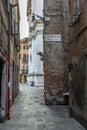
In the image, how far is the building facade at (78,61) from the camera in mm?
10477

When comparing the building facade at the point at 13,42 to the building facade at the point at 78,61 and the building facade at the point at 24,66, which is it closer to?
the building facade at the point at 78,61

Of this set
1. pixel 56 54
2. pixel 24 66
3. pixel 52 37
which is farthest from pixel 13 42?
pixel 24 66

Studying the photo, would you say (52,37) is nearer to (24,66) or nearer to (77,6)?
(77,6)

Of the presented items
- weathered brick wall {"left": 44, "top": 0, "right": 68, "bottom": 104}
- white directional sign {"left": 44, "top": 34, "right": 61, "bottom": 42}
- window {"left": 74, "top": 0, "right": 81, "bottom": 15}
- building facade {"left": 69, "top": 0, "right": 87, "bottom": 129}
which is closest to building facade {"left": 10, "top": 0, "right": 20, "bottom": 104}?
white directional sign {"left": 44, "top": 34, "right": 61, "bottom": 42}

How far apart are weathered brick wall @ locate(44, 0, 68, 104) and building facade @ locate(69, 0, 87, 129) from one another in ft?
16.7

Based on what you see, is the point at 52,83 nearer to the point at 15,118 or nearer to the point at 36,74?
the point at 15,118

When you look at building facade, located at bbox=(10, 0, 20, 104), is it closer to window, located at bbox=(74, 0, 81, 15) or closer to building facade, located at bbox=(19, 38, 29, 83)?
window, located at bbox=(74, 0, 81, 15)

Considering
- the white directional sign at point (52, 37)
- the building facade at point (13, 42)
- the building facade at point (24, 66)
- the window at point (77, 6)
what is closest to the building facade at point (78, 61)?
the window at point (77, 6)

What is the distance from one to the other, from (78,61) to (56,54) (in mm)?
6953

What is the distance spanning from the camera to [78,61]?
11516 millimetres

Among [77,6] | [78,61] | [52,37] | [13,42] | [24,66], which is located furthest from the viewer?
[24,66]

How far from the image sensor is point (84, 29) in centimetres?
A: 1057

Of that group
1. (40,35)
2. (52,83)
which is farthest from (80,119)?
(40,35)

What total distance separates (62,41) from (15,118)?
7142mm
